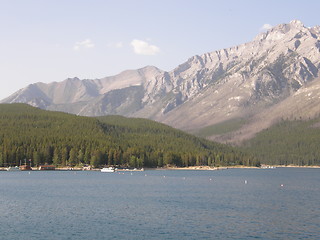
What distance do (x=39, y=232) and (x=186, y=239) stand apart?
27.7 meters

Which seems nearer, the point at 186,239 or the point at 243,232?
the point at 186,239

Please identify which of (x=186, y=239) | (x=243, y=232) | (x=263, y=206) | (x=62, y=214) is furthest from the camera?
(x=263, y=206)

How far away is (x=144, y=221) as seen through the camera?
359 feet

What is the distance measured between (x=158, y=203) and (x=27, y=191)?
5266 cm

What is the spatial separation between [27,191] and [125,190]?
33601mm

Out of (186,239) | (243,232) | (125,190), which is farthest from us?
(125,190)

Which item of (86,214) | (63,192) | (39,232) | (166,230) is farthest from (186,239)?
(63,192)

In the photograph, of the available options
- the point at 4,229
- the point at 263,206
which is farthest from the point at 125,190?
the point at 4,229

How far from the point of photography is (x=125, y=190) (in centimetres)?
18138

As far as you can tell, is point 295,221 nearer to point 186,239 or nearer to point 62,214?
point 186,239

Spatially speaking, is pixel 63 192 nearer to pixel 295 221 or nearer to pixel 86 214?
pixel 86 214

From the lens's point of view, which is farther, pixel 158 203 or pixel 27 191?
pixel 27 191

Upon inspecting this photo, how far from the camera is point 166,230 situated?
9919 centimetres

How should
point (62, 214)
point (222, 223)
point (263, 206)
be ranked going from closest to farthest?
point (222, 223), point (62, 214), point (263, 206)
